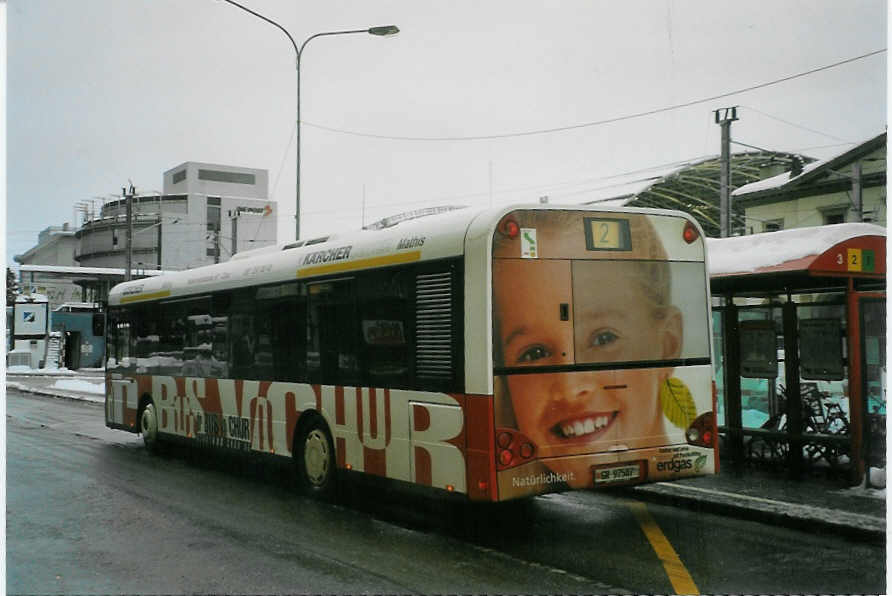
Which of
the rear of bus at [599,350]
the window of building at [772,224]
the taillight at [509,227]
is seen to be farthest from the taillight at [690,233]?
the window of building at [772,224]

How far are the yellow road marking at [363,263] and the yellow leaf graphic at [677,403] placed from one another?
7.59 feet

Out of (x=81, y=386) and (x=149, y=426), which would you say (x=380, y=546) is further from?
(x=81, y=386)

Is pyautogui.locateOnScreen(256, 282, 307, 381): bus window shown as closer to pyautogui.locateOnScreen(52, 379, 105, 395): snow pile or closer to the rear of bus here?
the rear of bus

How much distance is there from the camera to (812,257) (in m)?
9.09

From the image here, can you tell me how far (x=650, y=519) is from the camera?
27.2 ft

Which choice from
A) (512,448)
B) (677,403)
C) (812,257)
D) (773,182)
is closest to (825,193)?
(773,182)

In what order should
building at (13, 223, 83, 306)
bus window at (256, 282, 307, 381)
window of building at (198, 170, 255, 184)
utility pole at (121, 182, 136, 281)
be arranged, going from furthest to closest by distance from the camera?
window of building at (198, 170, 255, 184) → utility pole at (121, 182, 136, 281) → building at (13, 223, 83, 306) → bus window at (256, 282, 307, 381)

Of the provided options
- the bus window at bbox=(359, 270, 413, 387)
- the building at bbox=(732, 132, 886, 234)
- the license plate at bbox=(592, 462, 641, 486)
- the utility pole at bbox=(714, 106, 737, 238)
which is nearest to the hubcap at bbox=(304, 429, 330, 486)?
the bus window at bbox=(359, 270, 413, 387)

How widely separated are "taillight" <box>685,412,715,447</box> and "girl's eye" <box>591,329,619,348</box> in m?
1.09

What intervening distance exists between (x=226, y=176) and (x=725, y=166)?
14.3 meters

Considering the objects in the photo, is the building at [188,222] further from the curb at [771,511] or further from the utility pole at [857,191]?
the utility pole at [857,191]

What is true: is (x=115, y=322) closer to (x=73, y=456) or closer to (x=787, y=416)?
(x=73, y=456)

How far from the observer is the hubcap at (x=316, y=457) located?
928 centimetres

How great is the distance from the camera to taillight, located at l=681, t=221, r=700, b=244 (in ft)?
26.5
